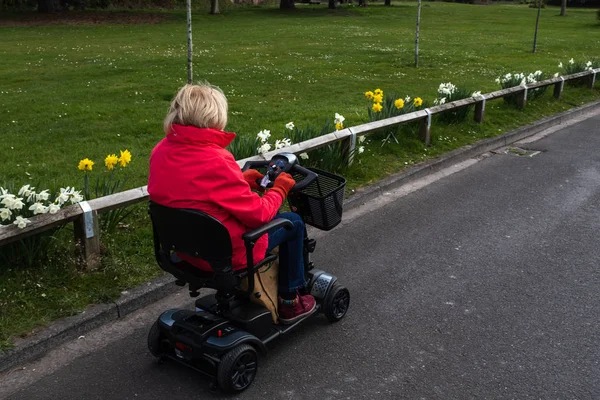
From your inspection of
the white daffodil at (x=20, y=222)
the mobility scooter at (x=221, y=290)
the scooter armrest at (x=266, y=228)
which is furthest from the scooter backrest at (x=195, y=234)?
the white daffodil at (x=20, y=222)

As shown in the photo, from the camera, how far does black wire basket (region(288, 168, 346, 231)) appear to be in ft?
13.6

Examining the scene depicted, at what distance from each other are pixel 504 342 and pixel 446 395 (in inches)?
31.1

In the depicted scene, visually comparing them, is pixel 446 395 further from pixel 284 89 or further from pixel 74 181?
pixel 284 89

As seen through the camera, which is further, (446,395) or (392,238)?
(392,238)

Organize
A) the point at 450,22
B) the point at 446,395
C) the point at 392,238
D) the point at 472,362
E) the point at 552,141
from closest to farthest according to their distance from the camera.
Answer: the point at 446,395 → the point at 472,362 → the point at 392,238 → the point at 552,141 → the point at 450,22

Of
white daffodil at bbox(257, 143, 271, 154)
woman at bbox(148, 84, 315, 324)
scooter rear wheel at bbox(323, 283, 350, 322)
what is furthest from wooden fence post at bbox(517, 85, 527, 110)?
woman at bbox(148, 84, 315, 324)

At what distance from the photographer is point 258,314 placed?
157 inches

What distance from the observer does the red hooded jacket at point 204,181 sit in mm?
3535

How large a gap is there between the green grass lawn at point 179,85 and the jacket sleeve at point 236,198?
158 centimetres

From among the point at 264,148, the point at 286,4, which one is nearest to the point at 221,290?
the point at 264,148

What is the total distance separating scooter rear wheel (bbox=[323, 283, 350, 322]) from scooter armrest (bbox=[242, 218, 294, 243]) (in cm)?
79

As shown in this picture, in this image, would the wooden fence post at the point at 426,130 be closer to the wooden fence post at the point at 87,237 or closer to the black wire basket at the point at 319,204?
the black wire basket at the point at 319,204

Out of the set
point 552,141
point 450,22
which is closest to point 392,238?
point 552,141

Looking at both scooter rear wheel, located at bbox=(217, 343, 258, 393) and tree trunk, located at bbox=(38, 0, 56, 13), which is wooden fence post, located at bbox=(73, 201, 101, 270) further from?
tree trunk, located at bbox=(38, 0, 56, 13)
